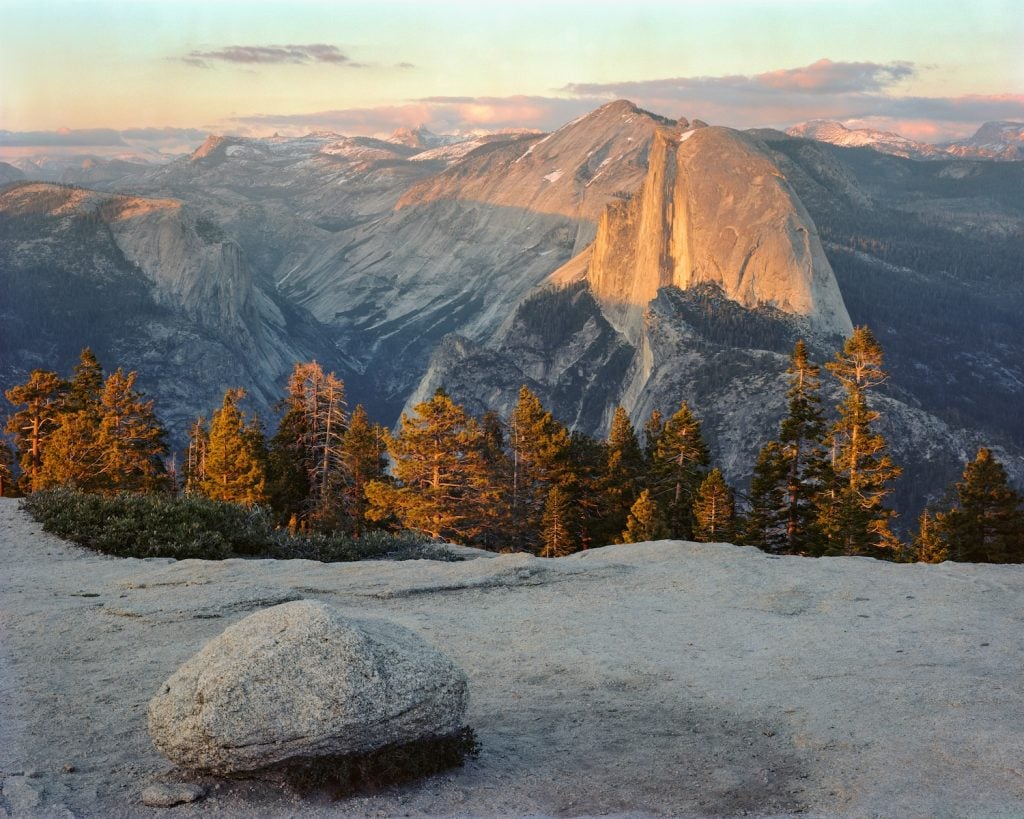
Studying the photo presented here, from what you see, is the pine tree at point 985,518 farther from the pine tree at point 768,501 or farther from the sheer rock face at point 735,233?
the sheer rock face at point 735,233

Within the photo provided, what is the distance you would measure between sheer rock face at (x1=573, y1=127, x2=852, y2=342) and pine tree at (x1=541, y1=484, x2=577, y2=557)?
405 feet

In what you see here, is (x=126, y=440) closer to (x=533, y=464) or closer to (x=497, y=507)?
(x=497, y=507)

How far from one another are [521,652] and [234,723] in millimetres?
7037

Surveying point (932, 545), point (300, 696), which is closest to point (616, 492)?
point (932, 545)

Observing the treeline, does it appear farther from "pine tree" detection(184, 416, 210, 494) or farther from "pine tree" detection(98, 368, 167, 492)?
"pine tree" detection(184, 416, 210, 494)

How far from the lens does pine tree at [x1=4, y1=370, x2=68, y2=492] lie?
49.8m

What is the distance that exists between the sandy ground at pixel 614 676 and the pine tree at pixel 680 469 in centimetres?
2670

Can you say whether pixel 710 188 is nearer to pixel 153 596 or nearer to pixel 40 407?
pixel 40 407

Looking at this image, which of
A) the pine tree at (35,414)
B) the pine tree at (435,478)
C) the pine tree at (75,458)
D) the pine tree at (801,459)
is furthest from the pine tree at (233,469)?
the pine tree at (801,459)

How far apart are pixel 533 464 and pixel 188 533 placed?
29038 mm

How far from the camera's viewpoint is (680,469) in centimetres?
5253

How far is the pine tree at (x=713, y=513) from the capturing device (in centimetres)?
4650

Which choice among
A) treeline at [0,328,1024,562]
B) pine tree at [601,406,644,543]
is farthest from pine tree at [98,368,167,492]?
pine tree at [601,406,644,543]

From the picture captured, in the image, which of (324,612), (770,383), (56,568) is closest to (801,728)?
(324,612)
